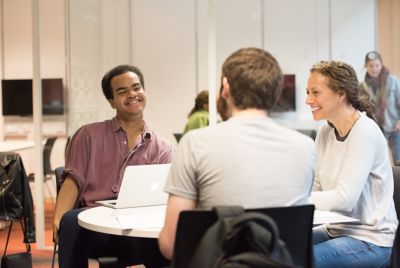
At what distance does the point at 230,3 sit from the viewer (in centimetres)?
720

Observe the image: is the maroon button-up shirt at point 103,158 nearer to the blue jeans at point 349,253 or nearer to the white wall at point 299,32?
the blue jeans at point 349,253

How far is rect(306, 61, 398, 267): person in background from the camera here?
2521 millimetres

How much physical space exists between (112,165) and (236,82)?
1.55 metres

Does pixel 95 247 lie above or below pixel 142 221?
below

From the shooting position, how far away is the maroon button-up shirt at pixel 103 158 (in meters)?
3.25

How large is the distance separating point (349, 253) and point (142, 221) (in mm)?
833

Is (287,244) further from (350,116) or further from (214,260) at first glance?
(350,116)

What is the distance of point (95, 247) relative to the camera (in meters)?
3.06

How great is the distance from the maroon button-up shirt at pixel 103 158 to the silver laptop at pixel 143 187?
0.47 meters

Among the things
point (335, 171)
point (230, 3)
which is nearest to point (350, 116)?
point (335, 171)

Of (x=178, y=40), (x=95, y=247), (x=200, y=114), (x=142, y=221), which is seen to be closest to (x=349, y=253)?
(x=142, y=221)

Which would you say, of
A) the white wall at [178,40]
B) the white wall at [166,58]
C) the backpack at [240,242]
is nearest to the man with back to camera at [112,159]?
the backpack at [240,242]

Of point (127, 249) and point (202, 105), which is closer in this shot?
point (127, 249)

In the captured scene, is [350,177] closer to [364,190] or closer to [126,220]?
[364,190]
